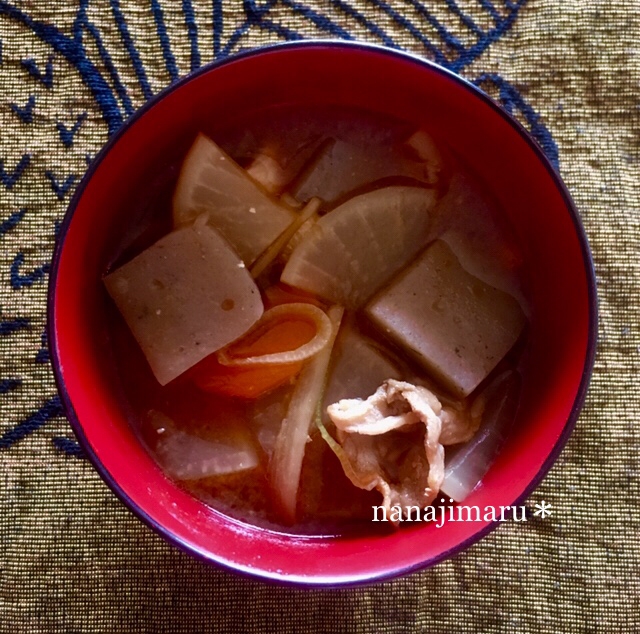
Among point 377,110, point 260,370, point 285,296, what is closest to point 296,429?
point 260,370

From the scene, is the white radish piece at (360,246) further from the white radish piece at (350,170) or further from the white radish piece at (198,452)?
the white radish piece at (198,452)

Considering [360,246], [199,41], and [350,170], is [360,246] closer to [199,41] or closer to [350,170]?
[350,170]

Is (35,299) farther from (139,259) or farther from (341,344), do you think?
(341,344)

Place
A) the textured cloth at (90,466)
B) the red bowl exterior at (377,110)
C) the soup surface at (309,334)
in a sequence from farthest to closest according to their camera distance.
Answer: the textured cloth at (90,466)
the soup surface at (309,334)
the red bowl exterior at (377,110)

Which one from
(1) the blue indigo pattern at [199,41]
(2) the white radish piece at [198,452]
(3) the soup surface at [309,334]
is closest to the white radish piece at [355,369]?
(3) the soup surface at [309,334]

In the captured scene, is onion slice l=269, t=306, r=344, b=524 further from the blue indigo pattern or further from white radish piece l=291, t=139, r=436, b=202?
the blue indigo pattern

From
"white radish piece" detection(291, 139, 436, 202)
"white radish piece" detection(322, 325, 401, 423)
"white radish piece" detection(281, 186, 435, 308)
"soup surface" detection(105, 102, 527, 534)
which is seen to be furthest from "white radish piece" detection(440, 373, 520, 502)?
"white radish piece" detection(291, 139, 436, 202)

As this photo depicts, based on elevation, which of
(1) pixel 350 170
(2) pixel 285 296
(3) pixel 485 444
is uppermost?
(1) pixel 350 170
